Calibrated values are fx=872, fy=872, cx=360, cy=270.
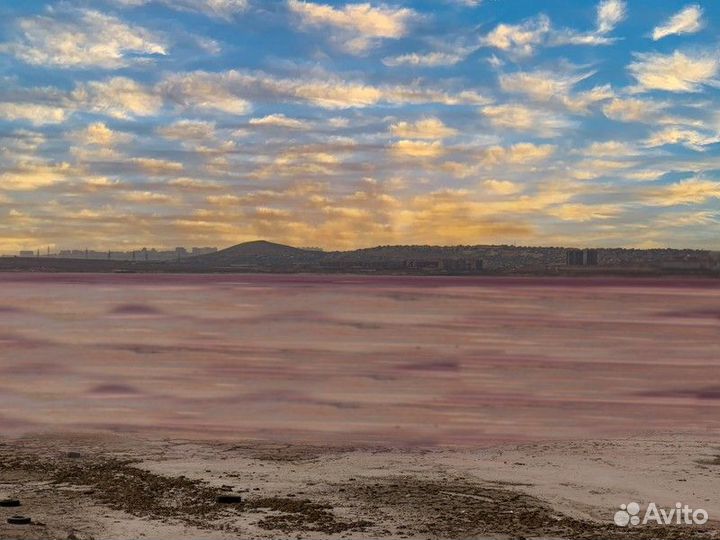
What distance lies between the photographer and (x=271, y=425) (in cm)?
2420

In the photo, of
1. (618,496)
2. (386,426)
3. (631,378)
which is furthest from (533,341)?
(618,496)

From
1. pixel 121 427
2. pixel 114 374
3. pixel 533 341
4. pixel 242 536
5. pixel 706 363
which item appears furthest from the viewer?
pixel 533 341

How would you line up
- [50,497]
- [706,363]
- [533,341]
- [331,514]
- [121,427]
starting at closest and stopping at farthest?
[331,514] → [50,497] → [121,427] → [706,363] → [533,341]

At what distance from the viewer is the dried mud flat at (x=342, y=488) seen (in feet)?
36.9

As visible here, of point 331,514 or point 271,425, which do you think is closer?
point 331,514

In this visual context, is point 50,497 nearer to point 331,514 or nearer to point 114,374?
point 331,514

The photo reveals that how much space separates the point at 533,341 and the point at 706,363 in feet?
52.1

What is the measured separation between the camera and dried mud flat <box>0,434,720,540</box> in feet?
36.9

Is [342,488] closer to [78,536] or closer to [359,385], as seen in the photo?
[78,536]

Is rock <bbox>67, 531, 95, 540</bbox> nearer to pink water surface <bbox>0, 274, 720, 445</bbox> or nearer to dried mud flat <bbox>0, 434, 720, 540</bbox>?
dried mud flat <bbox>0, 434, 720, 540</bbox>

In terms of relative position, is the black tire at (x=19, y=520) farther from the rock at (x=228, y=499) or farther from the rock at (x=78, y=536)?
the rock at (x=228, y=499)

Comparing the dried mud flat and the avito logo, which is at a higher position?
the avito logo

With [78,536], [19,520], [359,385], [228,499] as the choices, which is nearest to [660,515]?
[228,499]

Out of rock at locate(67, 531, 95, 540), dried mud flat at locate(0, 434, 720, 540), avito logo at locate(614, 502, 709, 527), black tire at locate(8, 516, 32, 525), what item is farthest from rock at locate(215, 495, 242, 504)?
avito logo at locate(614, 502, 709, 527)
